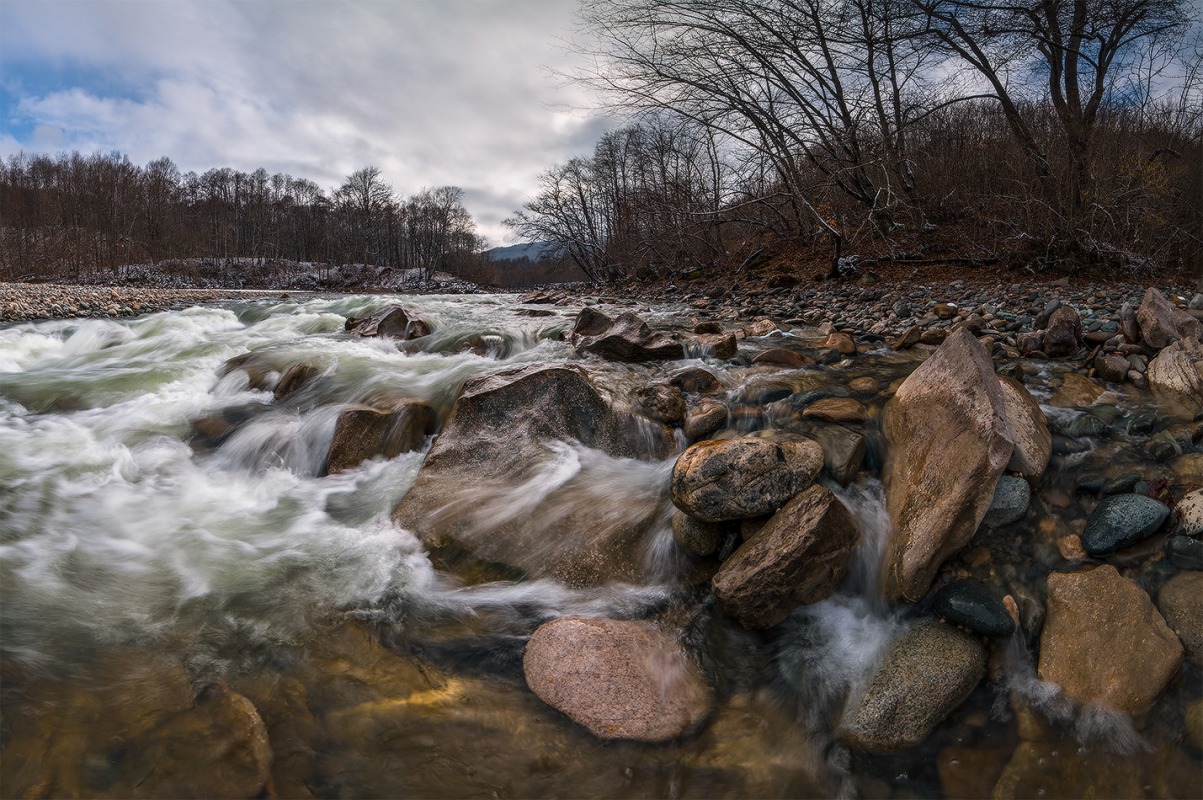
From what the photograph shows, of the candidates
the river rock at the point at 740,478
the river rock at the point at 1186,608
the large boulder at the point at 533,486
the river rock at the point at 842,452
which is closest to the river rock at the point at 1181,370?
the river rock at the point at 1186,608

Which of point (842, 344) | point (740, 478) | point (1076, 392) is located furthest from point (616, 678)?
point (842, 344)

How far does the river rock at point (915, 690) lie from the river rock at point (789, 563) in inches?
14.7

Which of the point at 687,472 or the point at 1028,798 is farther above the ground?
the point at 687,472

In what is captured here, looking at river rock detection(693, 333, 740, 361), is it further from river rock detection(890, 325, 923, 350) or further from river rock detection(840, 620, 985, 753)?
river rock detection(840, 620, 985, 753)

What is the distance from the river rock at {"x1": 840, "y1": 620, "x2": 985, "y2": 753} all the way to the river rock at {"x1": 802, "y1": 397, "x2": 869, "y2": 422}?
148 centimetres

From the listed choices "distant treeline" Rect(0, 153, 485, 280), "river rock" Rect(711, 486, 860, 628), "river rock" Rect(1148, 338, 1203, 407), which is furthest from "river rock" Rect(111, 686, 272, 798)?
"distant treeline" Rect(0, 153, 485, 280)

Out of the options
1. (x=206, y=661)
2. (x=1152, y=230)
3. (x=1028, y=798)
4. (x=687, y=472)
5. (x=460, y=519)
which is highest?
(x=1152, y=230)

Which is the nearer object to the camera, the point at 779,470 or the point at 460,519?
the point at 779,470

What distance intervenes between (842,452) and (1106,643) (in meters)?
1.24

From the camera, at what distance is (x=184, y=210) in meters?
49.7

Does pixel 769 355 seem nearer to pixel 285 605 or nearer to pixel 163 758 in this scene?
pixel 285 605

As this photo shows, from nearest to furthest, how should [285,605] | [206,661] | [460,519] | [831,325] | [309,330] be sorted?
[206,661] < [285,605] < [460,519] < [831,325] < [309,330]

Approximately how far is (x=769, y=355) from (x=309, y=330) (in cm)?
733

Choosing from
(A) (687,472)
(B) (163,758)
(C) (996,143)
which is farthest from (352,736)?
(C) (996,143)
